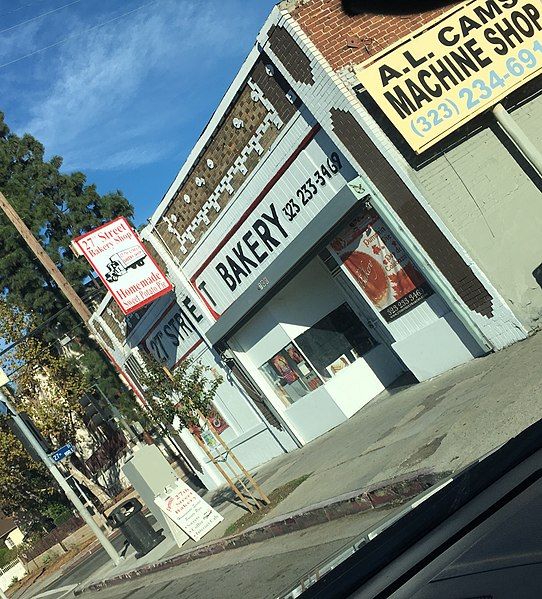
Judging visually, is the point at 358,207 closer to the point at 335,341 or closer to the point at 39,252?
the point at 335,341

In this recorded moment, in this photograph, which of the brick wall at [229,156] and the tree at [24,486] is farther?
the tree at [24,486]

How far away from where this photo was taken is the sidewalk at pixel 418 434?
915 centimetres

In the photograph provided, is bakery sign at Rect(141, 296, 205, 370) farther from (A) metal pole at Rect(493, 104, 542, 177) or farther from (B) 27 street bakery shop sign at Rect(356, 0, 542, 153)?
(A) metal pole at Rect(493, 104, 542, 177)

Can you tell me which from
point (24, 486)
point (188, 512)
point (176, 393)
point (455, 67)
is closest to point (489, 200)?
point (455, 67)

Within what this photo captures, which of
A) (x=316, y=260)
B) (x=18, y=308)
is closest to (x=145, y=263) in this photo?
(x=316, y=260)

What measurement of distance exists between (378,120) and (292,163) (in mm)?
2320

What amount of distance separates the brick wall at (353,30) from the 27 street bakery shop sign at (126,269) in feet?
25.1

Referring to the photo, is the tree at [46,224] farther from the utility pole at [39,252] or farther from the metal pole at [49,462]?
the metal pole at [49,462]

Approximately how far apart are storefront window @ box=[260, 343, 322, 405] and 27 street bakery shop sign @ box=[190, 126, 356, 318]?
1744 millimetres

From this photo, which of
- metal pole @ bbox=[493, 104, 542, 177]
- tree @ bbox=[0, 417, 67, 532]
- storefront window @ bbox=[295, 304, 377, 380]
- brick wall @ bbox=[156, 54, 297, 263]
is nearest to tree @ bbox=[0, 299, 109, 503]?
tree @ bbox=[0, 417, 67, 532]

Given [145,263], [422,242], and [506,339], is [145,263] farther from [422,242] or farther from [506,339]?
[506,339]

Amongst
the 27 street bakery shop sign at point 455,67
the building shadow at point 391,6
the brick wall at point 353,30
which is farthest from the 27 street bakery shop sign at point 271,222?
the building shadow at point 391,6

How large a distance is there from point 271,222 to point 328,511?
7323mm

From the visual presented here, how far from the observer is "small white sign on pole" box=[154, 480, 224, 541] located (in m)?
14.1
